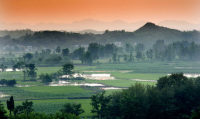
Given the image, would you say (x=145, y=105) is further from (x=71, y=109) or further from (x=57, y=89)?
(x=57, y=89)

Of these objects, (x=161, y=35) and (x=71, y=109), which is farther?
(x=161, y=35)

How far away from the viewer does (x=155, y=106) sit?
23.2 meters

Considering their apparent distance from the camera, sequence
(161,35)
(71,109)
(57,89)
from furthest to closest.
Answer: (161,35)
(57,89)
(71,109)

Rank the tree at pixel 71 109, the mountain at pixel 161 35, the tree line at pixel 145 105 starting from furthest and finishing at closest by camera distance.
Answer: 1. the mountain at pixel 161 35
2. the tree at pixel 71 109
3. the tree line at pixel 145 105

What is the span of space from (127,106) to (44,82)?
86.2 ft

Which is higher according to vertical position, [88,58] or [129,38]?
[129,38]

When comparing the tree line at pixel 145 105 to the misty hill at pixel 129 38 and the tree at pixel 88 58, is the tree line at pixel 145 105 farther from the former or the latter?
the misty hill at pixel 129 38

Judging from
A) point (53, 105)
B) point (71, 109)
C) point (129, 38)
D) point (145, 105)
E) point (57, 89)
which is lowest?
point (53, 105)

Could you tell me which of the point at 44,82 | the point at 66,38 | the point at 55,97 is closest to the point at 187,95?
the point at 55,97

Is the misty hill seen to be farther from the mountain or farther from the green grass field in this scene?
the green grass field

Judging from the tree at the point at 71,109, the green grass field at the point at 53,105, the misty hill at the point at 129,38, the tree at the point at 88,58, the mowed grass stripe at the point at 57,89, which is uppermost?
the misty hill at the point at 129,38

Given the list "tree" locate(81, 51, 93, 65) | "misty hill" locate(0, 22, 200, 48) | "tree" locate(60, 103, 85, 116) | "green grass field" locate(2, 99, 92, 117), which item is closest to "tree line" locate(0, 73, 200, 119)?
"tree" locate(60, 103, 85, 116)

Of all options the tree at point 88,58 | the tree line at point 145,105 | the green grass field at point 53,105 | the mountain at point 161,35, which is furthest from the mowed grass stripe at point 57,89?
the mountain at point 161,35

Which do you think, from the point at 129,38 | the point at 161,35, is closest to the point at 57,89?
the point at 129,38
